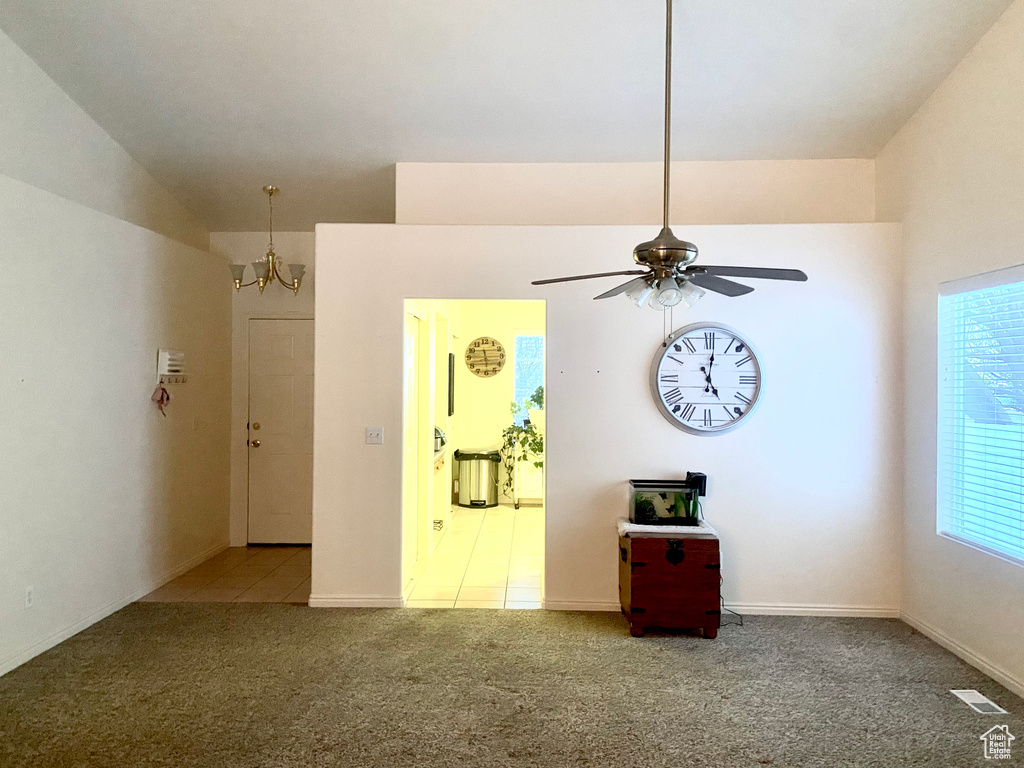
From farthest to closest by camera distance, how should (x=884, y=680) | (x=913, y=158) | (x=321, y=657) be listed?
(x=913, y=158), (x=321, y=657), (x=884, y=680)

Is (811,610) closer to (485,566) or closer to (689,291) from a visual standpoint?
(485,566)

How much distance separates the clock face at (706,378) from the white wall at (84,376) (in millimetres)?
3466

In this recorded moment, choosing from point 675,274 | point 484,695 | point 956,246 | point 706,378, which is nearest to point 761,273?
point 675,274

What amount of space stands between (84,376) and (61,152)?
1.45 m

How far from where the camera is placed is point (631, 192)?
463cm

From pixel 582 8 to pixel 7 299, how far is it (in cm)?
330

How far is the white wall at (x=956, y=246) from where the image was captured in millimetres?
3080

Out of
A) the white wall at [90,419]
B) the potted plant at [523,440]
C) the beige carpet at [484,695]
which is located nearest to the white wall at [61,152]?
the white wall at [90,419]

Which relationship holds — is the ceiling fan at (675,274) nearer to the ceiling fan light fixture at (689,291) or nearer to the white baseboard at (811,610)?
the ceiling fan light fixture at (689,291)

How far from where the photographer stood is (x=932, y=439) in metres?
3.71

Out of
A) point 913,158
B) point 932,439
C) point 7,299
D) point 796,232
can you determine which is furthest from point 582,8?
point 7,299

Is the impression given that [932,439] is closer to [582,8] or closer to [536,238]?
[536,238]

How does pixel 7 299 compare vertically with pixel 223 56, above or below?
below

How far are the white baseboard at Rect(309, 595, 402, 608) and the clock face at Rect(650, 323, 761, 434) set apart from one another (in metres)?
2.15
